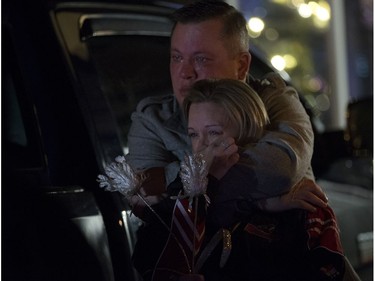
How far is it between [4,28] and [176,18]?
0.58 meters

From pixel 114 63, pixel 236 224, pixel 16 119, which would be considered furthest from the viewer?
pixel 114 63

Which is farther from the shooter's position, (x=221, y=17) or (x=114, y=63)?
(x=114, y=63)

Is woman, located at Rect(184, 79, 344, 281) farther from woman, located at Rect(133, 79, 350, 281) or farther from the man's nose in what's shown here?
the man's nose

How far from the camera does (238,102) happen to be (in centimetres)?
208

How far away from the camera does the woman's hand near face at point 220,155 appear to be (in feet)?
6.68

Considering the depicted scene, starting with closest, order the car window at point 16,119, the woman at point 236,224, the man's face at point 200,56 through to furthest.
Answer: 1. the woman at point 236,224
2. the man's face at point 200,56
3. the car window at point 16,119

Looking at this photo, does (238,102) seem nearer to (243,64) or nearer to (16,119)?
(243,64)

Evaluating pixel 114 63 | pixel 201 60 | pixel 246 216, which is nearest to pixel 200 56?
pixel 201 60

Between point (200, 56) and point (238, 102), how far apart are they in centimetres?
26

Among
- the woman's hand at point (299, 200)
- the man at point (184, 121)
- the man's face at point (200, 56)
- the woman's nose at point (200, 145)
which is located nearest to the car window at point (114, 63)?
the man at point (184, 121)

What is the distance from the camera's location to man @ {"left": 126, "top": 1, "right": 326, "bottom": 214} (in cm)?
212

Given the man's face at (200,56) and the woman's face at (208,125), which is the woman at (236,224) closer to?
the woman's face at (208,125)

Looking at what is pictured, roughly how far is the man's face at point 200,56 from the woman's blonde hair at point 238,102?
138 millimetres

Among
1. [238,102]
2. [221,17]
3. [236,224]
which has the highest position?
[221,17]
